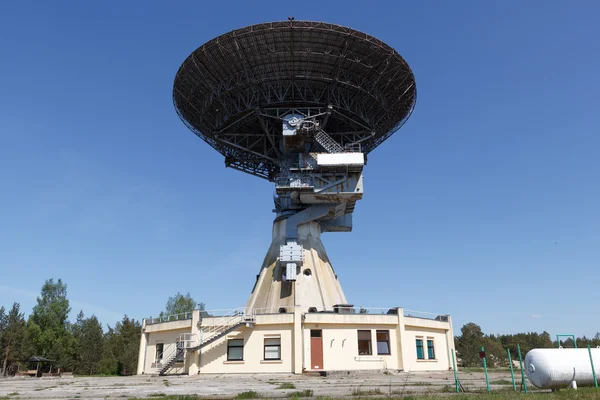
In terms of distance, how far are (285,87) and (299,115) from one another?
8.04 feet

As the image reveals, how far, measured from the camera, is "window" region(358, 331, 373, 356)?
106ft

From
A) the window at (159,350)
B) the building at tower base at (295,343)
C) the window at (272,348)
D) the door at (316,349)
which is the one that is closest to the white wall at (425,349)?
the building at tower base at (295,343)

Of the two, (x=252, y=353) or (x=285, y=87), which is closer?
(x=252, y=353)

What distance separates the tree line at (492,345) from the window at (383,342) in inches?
404

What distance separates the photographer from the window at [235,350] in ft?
104

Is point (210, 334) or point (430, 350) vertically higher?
point (210, 334)

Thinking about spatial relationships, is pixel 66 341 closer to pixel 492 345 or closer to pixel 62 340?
pixel 62 340

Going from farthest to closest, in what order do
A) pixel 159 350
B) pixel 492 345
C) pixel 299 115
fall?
pixel 492 345, pixel 299 115, pixel 159 350

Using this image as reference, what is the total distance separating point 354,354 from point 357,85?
66.1 ft

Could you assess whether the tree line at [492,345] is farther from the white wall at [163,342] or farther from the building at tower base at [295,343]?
the white wall at [163,342]

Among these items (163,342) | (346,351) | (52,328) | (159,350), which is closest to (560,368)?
(346,351)

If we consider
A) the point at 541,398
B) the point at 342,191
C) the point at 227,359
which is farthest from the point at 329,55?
the point at 541,398

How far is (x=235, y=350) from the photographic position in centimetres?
3200

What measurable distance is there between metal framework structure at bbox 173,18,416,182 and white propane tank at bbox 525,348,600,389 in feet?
77.7
